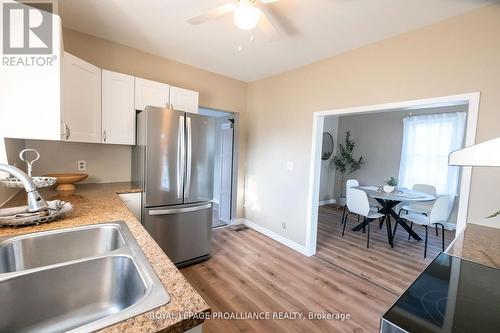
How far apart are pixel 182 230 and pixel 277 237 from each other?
5.06 ft

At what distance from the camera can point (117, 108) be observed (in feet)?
7.66

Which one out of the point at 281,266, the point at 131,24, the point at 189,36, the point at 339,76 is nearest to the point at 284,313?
the point at 281,266

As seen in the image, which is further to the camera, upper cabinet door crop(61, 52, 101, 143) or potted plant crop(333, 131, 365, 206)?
potted plant crop(333, 131, 365, 206)

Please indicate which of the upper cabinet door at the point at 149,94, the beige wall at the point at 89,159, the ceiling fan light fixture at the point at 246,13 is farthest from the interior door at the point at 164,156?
the ceiling fan light fixture at the point at 246,13

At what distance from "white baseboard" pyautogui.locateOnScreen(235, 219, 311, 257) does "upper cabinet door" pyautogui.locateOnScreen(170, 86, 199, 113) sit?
2135 millimetres

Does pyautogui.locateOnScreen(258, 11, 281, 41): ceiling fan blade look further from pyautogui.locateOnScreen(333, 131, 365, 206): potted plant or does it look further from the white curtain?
pyautogui.locateOnScreen(333, 131, 365, 206): potted plant

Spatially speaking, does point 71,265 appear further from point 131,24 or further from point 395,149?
point 395,149

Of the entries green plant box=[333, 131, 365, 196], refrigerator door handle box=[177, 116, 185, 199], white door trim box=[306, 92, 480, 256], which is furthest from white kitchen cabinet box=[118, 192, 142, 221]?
green plant box=[333, 131, 365, 196]

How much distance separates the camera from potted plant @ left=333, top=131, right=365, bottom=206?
218 inches

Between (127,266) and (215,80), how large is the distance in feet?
10.2

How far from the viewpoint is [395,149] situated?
491cm

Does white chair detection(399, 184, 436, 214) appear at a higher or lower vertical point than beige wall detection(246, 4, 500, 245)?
lower

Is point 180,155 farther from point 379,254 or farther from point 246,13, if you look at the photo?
point 379,254

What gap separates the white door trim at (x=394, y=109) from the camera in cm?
171
